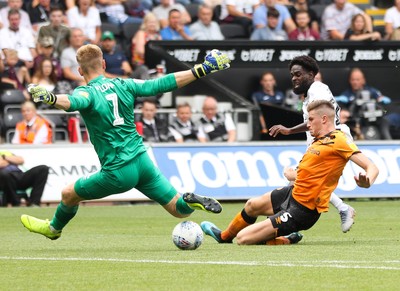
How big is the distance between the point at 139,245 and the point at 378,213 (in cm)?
622

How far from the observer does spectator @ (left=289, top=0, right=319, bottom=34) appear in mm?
25266

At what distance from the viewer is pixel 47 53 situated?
22.5m

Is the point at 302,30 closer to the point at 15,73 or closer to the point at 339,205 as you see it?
the point at 15,73

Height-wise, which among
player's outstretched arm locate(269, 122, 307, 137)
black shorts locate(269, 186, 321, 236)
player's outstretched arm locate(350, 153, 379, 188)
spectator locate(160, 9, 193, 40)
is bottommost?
spectator locate(160, 9, 193, 40)

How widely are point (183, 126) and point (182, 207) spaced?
10.3m

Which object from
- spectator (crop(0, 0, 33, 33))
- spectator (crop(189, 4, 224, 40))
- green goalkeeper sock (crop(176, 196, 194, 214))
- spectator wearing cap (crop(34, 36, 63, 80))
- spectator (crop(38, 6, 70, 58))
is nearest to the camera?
green goalkeeper sock (crop(176, 196, 194, 214))

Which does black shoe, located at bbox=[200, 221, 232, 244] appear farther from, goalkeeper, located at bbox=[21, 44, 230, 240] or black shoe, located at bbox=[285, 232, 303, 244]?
goalkeeper, located at bbox=[21, 44, 230, 240]

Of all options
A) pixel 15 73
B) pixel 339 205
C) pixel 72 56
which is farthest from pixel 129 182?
pixel 72 56

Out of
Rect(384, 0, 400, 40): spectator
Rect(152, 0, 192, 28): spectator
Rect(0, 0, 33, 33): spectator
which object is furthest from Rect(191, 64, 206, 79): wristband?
Rect(384, 0, 400, 40): spectator

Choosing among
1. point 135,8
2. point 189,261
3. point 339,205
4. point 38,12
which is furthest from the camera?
point 135,8

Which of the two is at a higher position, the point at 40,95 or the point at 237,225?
the point at 40,95

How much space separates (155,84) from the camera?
11.6 meters

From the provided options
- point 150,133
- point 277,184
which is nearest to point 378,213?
point 277,184

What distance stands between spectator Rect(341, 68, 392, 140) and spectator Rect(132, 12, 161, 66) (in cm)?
405
